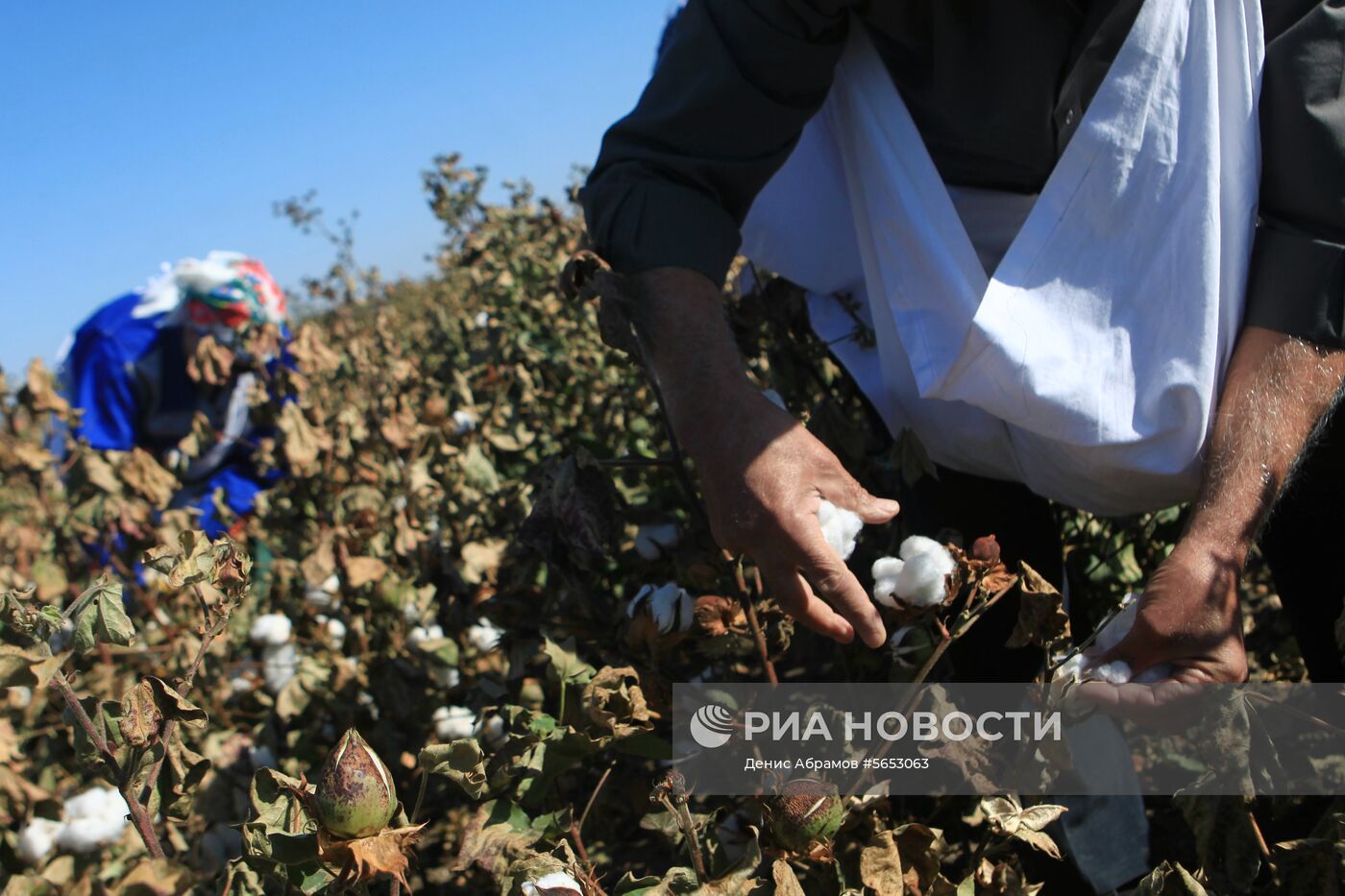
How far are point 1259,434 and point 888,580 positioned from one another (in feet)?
1.32

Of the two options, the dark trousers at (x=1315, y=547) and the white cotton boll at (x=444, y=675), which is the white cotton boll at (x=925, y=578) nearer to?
the dark trousers at (x=1315, y=547)

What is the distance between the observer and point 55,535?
7.48 feet

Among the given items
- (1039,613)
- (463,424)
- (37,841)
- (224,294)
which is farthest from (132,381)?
(1039,613)

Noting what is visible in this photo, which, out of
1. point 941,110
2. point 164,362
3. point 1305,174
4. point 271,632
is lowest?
point 271,632

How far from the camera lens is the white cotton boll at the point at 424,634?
5.64ft

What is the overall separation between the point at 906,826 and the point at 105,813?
3.80 feet

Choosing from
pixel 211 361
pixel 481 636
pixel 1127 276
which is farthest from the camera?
pixel 211 361

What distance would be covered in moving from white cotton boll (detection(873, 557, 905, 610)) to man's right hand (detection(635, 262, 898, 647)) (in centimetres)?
2

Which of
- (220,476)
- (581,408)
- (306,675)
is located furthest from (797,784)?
(220,476)

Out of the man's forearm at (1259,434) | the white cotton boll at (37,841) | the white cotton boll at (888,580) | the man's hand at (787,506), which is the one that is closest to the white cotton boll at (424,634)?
the white cotton boll at (37,841)

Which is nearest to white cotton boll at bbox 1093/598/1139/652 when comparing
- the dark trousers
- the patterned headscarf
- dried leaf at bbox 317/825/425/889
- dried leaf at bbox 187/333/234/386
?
the dark trousers

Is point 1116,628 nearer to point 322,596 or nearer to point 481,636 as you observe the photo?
point 481,636

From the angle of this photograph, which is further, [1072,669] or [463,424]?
[463,424]

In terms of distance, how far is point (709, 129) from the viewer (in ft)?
4.30
